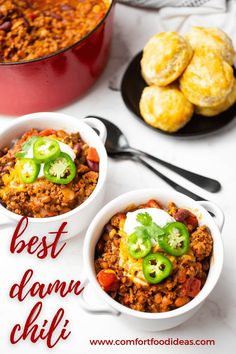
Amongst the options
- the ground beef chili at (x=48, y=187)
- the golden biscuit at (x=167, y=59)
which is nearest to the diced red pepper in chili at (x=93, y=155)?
the ground beef chili at (x=48, y=187)

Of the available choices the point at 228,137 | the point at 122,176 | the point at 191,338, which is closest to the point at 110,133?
the point at 122,176

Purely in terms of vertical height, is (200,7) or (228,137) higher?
(200,7)

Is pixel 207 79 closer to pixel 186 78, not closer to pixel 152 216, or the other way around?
pixel 186 78

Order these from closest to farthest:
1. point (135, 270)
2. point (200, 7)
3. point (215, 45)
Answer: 1. point (135, 270)
2. point (215, 45)
3. point (200, 7)

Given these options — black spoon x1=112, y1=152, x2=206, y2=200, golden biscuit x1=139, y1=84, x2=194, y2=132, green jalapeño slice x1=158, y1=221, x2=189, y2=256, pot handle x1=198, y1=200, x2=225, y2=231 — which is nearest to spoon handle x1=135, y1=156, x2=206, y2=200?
black spoon x1=112, y1=152, x2=206, y2=200

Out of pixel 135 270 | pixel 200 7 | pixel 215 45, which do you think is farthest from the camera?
pixel 200 7

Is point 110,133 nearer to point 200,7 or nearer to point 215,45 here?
point 215,45
